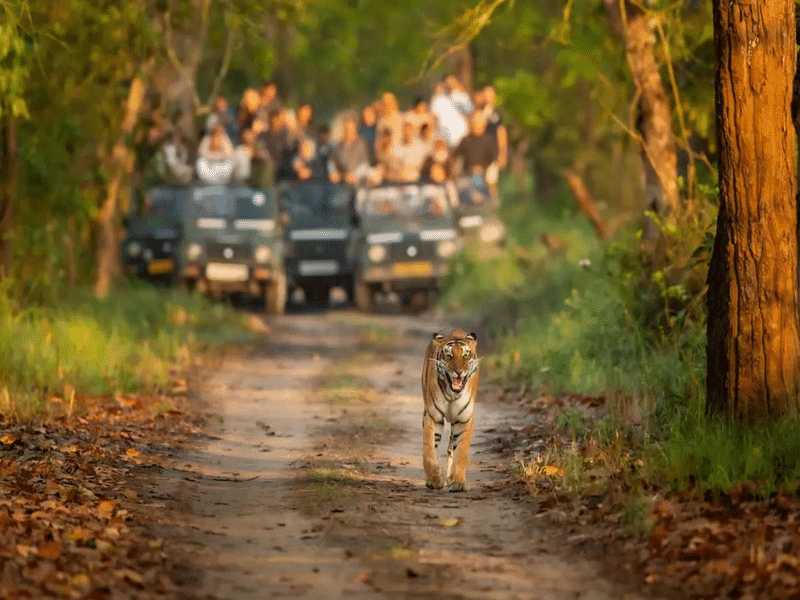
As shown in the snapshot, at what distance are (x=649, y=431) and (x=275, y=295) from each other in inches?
648

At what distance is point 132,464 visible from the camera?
12969 millimetres

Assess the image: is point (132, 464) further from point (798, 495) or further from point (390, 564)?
point (798, 495)

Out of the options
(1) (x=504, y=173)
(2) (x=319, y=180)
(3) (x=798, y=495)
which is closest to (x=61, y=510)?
(3) (x=798, y=495)

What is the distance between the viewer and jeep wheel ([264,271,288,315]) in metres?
28.8

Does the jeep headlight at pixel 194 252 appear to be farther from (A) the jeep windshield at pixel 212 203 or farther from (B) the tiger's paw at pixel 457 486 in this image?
(B) the tiger's paw at pixel 457 486

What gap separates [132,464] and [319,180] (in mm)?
16399

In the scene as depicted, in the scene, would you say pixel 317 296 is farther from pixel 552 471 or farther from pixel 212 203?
pixel 552 471

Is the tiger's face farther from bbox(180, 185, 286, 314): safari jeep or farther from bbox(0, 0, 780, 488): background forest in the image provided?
bbox(180, 185, 286, 314): safari jeep

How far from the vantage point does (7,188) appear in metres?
19.8

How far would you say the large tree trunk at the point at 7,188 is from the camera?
19.7 meters

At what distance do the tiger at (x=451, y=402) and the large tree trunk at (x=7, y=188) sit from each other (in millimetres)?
9007

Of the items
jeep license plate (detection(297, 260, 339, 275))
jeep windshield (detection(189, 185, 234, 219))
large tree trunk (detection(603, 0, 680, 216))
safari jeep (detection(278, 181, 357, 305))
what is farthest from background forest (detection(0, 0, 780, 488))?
jeep license plate (detection(297, 260, 339, 275))

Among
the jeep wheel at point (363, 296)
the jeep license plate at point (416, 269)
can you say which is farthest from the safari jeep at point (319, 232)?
the jeep license plate at point (416, 269)

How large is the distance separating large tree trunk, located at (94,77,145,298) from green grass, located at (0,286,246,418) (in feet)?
2.55
